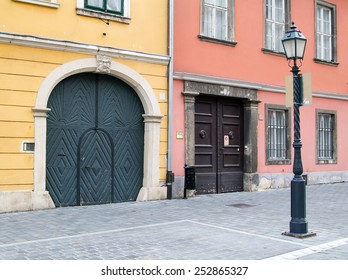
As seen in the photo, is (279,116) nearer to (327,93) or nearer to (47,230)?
(327,93)

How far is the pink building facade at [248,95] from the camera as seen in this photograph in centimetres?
1241

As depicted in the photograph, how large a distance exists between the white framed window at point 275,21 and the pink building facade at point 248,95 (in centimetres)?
3

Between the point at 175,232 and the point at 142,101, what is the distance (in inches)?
186

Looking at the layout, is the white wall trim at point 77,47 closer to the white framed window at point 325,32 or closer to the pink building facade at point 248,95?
the pink building facade at point 248,95

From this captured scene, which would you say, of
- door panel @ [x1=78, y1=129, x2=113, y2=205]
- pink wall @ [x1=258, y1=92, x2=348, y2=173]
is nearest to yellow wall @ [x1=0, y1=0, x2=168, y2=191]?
door panel @ [x1=78, y1=129, x2=113, y2=205]

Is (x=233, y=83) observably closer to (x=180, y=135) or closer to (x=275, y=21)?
(x=180, y=135)

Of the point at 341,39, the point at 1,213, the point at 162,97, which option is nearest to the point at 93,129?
the point at 162,97

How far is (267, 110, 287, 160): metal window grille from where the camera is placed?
47.5ft

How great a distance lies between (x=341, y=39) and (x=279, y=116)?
4.30 metres

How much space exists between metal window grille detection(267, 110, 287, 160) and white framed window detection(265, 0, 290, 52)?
2.11m

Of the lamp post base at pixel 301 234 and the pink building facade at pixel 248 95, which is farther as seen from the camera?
the pink building facade at pixel 248 95

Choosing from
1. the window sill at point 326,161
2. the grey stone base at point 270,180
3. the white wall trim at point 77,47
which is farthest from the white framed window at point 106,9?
the window sill at point 326,161

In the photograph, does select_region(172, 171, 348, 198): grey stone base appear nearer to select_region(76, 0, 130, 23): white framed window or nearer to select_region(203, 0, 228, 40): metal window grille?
select_region(203, 0, 228, 40): metal window grille

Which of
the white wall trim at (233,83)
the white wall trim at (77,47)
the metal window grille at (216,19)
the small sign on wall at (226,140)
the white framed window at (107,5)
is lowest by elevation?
the small sign on wall at (226,140)
